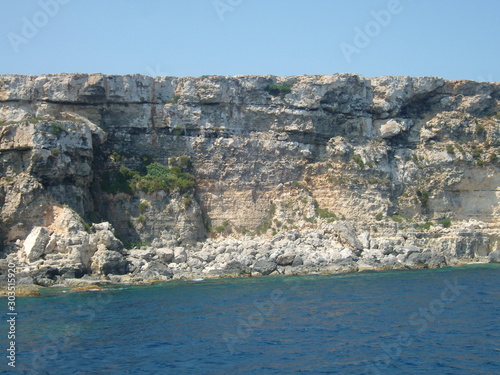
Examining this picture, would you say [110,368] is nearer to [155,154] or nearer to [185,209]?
[185,209]

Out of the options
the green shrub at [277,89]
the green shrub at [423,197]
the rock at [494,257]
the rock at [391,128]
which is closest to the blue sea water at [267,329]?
the rock at [494,257]

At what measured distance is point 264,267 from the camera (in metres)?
36.3

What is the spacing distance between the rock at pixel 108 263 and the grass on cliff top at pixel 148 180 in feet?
23.7

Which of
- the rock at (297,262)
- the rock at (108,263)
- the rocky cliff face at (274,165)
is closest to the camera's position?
the rock at (108,263)

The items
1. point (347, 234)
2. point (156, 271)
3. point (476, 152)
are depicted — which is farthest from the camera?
point (476, 152)

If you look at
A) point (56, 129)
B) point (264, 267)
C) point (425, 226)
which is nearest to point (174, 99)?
point (56, 129)

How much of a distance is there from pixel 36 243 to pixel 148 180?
1003 centimetres

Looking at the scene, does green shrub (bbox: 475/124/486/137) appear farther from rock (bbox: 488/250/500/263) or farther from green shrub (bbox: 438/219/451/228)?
rock (bbox: 488/250/500/263)

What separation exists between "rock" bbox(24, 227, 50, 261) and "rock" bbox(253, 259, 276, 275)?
41.0ft

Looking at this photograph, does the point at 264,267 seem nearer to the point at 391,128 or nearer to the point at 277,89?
the point at 277,89

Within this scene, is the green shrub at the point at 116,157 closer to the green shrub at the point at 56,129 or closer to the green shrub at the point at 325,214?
the green shrub at the point at 56,129

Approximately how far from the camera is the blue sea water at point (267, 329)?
16.9 m

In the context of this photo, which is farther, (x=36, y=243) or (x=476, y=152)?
A: (x=476, y=152)

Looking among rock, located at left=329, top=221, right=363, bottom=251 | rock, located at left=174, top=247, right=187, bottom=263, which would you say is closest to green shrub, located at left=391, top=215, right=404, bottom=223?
rock, located at left=329, top=221, right=363, bottom=251
